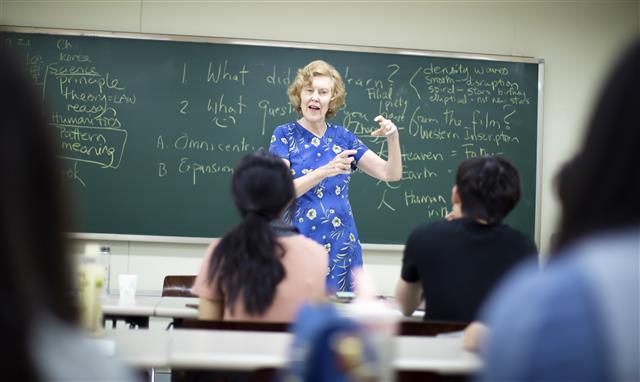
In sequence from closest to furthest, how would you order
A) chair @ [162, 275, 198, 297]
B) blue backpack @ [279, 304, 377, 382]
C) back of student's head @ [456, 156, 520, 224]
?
blue backpack @ [279, 304, 377, 382] < back of student's head @ [456, 156, 520, 224] < chair @ [162, 275, 198, 297]

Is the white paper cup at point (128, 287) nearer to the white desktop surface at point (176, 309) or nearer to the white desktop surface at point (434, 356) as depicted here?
the white desktop surface at point (176, 309)

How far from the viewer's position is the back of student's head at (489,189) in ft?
7.94

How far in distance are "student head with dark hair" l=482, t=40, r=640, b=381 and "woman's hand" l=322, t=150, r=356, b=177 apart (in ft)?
8.71

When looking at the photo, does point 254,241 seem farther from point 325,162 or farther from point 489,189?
point 325,162

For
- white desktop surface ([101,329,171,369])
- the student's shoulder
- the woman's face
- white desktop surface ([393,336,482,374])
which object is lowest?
white desktop surface ([101,329,171,369])

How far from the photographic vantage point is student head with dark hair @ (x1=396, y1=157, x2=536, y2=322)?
7.51 feet

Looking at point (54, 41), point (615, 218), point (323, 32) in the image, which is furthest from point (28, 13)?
point (615, 218)

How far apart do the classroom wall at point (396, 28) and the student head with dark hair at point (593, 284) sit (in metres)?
4.26

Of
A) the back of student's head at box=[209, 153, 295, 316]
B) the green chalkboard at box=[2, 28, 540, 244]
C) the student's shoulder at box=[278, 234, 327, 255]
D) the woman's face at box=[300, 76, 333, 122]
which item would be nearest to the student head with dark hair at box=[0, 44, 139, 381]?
the back of student's head at box=[209, 153, 295, 316]

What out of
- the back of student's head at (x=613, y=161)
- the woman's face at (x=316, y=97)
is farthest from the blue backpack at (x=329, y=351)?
the woman's face at (x=316, y=97)

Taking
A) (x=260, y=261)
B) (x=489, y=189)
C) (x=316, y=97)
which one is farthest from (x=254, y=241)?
(x=316, y=97)

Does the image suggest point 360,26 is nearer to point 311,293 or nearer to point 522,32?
point 522,32

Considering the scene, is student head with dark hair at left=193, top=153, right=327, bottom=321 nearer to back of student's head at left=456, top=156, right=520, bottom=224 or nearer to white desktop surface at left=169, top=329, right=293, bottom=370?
white desktop surface at left=169, top=329, right=293, bottom=370

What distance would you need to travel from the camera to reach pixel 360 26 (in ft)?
17.5
